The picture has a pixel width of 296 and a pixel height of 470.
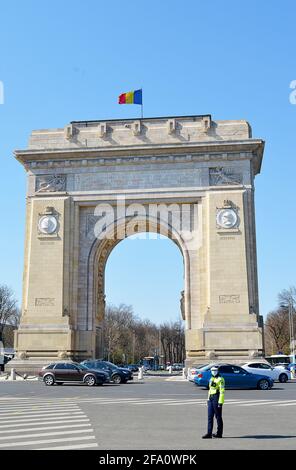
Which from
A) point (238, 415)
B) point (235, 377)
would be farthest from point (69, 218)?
point (238, 415)

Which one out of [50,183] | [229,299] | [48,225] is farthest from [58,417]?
[50,183]

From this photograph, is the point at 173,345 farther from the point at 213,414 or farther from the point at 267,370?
the point at 213,414

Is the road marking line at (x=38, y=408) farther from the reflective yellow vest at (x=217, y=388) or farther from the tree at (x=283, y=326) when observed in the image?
the tree at (x=283, y=326)

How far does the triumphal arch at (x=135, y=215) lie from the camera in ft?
127

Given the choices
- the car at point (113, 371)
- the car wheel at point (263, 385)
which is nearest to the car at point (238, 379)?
the car wheel at point (263, 385)

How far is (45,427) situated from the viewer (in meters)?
12.5

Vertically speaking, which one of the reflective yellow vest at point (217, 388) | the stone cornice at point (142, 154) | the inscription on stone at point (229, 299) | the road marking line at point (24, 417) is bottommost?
the road marking line at point (24, 417)

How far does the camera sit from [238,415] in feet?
49.6

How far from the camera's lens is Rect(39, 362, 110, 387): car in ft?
98.9

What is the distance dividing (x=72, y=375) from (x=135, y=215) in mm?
14051

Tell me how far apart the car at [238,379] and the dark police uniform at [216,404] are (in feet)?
52.2
